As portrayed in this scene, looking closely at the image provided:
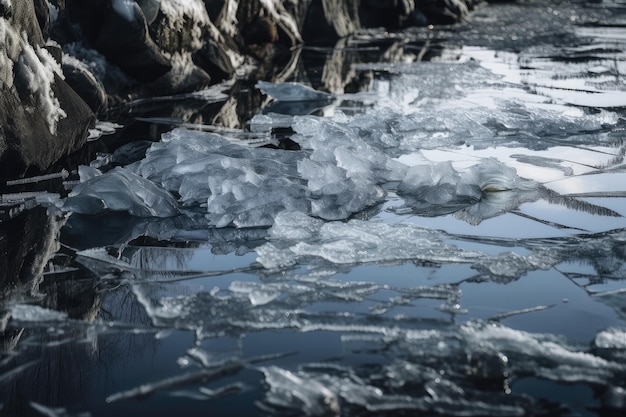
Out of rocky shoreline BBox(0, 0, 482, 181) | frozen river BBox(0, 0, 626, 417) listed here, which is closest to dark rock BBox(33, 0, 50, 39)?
rocky shoreline BBox(0, 0, 482, 181)

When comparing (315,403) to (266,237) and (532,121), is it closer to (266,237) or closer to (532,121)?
(266,237)

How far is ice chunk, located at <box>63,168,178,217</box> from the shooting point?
453 cm

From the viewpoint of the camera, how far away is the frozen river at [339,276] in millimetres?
2627

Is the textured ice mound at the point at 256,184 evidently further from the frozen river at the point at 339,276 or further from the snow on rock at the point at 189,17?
the snow on rock at the point at 189,17

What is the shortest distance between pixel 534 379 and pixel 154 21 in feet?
23.0

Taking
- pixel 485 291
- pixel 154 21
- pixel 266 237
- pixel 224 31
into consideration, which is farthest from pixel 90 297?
pixel 224 31

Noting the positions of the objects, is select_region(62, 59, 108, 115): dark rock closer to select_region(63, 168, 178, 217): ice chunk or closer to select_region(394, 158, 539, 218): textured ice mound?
select_region(63, 168, 178, 217): ice chunk

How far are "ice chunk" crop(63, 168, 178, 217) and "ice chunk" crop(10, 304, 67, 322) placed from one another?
53.6 inches

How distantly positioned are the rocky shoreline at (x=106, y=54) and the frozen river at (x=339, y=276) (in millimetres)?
490

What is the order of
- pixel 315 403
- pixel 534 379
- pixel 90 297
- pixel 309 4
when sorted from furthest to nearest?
pixel 309 4, pixel 90 297, pixel 534 379, pixel 315 403

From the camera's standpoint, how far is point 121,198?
4.57 metres

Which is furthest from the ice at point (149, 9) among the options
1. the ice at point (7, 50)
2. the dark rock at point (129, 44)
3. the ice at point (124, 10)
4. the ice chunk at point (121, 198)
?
the ice chunk at point (121, 198)

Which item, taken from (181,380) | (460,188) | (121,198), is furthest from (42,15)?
(181,380)

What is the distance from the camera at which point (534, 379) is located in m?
2.69
